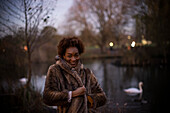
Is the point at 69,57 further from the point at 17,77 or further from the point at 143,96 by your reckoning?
the point at 143,96

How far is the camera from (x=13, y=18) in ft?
11.6

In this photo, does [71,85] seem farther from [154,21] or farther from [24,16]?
[154,21]

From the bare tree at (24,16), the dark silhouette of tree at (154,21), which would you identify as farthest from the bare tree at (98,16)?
the bare tree at (24,16)

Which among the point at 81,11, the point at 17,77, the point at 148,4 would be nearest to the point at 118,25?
the point at 81,11

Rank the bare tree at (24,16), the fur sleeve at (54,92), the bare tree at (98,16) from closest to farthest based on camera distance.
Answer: the fur sleeve at (54,92)
the bare tree at (24,16)
the bare tree at (98,16)

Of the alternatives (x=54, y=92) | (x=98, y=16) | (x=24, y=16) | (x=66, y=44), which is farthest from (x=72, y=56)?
(x=98, y=16)

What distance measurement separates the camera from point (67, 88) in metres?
1.78

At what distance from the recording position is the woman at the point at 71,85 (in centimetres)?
169

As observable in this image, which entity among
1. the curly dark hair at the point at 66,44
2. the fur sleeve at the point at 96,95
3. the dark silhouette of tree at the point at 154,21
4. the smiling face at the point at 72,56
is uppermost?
the dark silhouette of tree at the point at 154,21

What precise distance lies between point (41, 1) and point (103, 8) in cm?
2323

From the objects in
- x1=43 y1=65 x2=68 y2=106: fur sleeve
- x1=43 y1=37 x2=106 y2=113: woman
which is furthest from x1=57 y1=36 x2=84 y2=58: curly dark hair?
x1=43 y1=65 x2=68 y2=106: fur sleeve

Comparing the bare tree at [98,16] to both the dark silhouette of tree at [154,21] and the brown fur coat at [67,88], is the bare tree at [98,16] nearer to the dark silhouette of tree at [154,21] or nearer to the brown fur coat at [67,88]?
the dark silhouette of tree at [154,21]

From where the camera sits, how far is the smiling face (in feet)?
6.04

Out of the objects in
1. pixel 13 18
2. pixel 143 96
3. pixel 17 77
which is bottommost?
pixel 143 96
